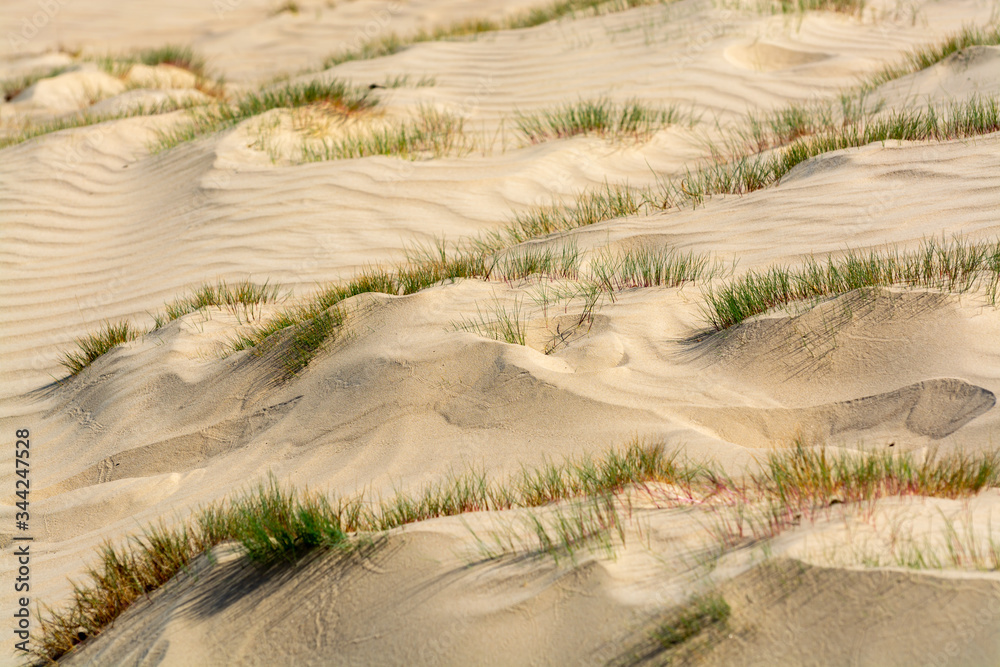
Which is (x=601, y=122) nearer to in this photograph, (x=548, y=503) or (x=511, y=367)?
(x=511, y=367)

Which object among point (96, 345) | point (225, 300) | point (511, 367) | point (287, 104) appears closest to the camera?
point (511, 367)

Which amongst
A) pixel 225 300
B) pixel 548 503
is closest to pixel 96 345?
pixel 225 300

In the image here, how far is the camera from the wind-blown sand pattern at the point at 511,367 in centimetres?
192

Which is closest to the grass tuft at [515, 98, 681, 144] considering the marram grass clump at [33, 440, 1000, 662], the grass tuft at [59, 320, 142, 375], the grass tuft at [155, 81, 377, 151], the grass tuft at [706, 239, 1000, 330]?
the grass tuft at [155, 81, 377, 151]

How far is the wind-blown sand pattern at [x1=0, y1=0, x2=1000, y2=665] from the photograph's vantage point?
1.92m

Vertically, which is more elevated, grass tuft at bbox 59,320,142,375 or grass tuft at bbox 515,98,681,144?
grass tuft at bbox 515,98,681,144

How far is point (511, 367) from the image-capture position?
3.13m

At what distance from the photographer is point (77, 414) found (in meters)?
3.97

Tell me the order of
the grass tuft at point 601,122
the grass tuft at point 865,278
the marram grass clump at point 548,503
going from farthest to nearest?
1. the grass tuft at point 601,122
2. the grass tuft at point 865,278
3. the marram grass clump at point 548,503

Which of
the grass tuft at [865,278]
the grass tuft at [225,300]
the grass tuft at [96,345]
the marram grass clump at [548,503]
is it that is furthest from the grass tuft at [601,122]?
the marram grass clump at [548,503]

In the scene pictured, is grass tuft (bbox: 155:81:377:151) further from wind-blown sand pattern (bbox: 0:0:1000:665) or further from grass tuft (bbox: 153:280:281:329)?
grass tuft (bbox: 153:280:281:329)

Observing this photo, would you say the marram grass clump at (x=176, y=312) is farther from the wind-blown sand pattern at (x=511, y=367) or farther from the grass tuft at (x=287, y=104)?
the grass tuft at (x=287, y=104)

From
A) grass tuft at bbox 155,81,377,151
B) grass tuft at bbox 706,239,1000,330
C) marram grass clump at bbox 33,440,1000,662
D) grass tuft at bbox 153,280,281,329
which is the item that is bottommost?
marram grass clump at bbox 33,440,1000,662

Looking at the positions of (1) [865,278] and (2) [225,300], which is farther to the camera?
(2) [225,300]
